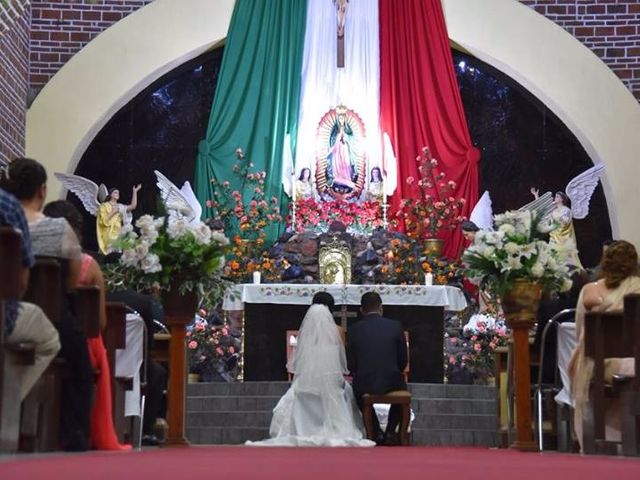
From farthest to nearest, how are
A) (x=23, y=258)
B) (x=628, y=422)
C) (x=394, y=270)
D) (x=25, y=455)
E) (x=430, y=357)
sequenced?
(x=394, y=270) < (x=430, y=357) < (x=628, y=422) < (x=25, y=455) < (x=23, y=258)

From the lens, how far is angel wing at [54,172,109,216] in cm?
1542

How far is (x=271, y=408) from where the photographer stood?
37.2 feet

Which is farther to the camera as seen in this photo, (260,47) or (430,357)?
(260,47)

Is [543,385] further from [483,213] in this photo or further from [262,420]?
[483,213]

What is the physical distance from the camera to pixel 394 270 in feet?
45.0

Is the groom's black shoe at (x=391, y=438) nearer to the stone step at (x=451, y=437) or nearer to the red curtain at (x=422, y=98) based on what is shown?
the stone step at (x=451, y=437)

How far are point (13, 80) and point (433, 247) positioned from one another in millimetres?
Result: 5084

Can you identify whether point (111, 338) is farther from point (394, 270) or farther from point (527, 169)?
point (527, 169)

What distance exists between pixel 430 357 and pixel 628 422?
534 centimetres

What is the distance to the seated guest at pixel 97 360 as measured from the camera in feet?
22.2

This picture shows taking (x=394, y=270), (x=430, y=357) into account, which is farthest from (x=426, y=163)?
(x=430, y=357)

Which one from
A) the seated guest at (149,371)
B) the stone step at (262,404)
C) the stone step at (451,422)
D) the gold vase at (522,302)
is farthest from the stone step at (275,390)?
the gold vase at (522,302)

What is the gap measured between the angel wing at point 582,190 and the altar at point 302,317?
377cm

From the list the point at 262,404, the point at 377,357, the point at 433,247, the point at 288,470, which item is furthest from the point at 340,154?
the point at 288,470
